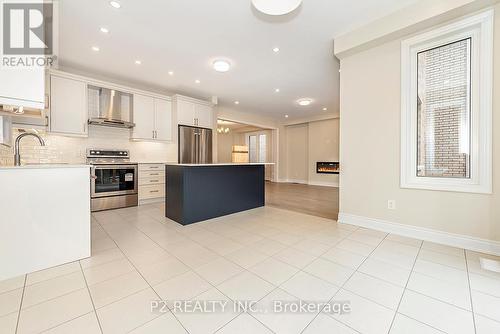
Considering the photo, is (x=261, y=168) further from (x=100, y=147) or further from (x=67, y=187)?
(x=100, y=147)

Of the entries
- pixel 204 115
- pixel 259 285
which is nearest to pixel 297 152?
pixel 204 115

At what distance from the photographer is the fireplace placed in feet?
26.0

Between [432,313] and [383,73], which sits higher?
[383,73]

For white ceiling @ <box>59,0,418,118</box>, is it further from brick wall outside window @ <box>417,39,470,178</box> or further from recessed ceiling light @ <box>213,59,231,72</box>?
brick wall outside window @ <box>417,39,470,178</box>

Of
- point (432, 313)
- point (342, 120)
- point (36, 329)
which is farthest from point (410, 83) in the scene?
point (36, 329)

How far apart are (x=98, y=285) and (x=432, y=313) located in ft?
7.78

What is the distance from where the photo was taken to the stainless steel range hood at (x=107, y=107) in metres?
4.13

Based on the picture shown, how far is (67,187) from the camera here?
6.37ft

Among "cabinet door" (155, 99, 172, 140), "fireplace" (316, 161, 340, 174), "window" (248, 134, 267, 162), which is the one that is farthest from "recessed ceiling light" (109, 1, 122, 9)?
"window" (248, 134, 267, 162)

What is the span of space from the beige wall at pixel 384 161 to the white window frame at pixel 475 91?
0.06 m

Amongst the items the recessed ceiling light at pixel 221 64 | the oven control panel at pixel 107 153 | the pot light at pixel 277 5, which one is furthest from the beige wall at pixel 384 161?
the oven control panel at pixel 107 153

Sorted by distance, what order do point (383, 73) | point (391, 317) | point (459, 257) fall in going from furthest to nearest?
point (383, 73)
point (459, 257)
point (391, 317)

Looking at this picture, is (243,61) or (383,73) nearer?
(383,73)

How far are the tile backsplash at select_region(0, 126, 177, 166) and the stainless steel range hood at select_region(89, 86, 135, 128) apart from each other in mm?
343
